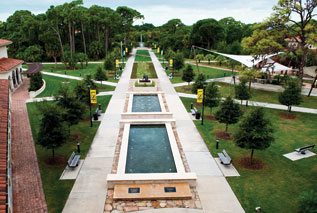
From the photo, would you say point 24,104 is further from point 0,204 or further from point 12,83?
Result: point 0,204

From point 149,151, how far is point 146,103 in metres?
11.4

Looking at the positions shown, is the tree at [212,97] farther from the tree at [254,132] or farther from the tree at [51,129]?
the tree at [51,129]

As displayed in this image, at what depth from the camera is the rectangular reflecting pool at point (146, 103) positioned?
25689 millimetres

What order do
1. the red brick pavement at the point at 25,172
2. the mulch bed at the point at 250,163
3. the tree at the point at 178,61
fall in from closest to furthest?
the red brick pavement at the point at 25,172 → the mulch bed at the point at 250,163 → the tree at the point at 178,61

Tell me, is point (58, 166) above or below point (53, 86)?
below

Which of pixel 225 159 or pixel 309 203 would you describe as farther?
pixel 225 159

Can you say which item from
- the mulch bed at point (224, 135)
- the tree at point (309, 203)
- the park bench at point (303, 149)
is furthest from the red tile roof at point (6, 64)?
the tree at point (309, 203)

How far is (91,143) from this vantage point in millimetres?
18547

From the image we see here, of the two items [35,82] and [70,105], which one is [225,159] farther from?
[35,82]

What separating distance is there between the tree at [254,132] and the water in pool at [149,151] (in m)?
4.42

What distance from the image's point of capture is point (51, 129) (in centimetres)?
1506

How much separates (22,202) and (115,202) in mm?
4460

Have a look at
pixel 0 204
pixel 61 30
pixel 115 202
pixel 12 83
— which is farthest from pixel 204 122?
pixel 61 30

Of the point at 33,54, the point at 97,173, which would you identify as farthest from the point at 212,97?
the point at 33,54
